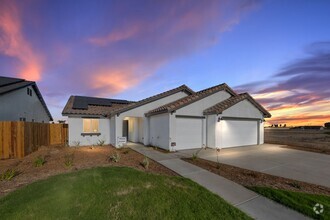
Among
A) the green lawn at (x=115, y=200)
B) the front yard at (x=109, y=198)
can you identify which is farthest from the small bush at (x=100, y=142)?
the green lawn at (x=115, y=200)

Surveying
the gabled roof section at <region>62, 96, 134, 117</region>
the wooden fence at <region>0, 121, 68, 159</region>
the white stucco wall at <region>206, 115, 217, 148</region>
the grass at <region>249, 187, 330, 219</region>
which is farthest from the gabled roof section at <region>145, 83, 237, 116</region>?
the wooden fence at <region>0, 121, 68, 159</region>

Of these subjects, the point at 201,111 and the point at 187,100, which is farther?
the point at 201,111

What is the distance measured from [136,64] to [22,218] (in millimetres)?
13889

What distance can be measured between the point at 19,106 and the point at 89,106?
20.3ft

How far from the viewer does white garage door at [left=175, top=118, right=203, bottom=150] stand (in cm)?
1301

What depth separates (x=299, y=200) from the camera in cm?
455

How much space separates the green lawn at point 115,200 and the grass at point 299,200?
4.88 feet

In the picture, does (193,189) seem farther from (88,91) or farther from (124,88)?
(88,91)

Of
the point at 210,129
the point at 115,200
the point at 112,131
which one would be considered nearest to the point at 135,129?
the point at 112,131

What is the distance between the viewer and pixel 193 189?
5.10 m

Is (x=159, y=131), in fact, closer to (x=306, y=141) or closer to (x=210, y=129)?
(x=210, y=129)

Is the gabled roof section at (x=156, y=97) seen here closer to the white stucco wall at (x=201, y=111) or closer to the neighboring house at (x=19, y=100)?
the white stucco wall at (x=201, y=111)

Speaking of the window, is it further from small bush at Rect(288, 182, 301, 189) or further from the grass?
small bush at Rect(288, 182, 301, 189)

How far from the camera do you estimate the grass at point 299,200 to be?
4.02 m
